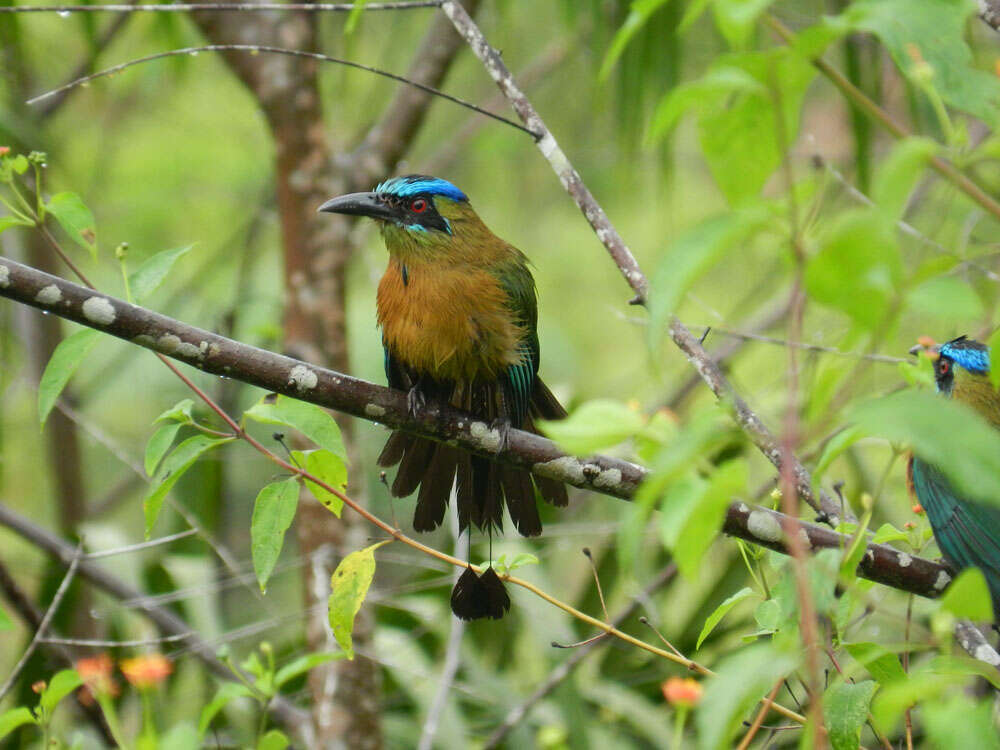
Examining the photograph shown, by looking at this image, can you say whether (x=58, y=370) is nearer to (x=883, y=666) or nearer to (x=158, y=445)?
(x=158, y=445)

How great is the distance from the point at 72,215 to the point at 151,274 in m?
0.17

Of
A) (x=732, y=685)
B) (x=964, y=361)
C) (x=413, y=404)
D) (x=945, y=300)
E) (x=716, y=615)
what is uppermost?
(x=945, y=300)

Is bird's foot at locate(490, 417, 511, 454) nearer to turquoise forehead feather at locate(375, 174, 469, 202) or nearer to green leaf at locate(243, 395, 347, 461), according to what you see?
green leaf at locate(243, 395, 347, 461)

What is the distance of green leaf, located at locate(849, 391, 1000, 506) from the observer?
0.91 m

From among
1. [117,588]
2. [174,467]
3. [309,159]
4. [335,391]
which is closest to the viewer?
[174,467]

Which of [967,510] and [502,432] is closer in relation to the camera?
[502,432]

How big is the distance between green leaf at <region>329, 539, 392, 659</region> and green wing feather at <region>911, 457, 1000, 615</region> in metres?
1.74

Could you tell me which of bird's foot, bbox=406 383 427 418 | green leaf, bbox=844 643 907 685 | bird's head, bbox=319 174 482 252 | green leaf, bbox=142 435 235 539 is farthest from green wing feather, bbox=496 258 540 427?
green leaf, bbox=844 643 907 685

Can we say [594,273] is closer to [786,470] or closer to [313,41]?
[313,41]

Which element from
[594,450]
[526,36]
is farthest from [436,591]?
[526,36]

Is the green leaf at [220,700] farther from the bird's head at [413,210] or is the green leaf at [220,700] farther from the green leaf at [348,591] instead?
the bird's head at [413,210]

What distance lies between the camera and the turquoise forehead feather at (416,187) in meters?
3.23

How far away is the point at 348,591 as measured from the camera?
72.7 inches

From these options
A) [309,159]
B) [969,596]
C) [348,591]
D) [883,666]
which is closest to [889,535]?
[883,666]
